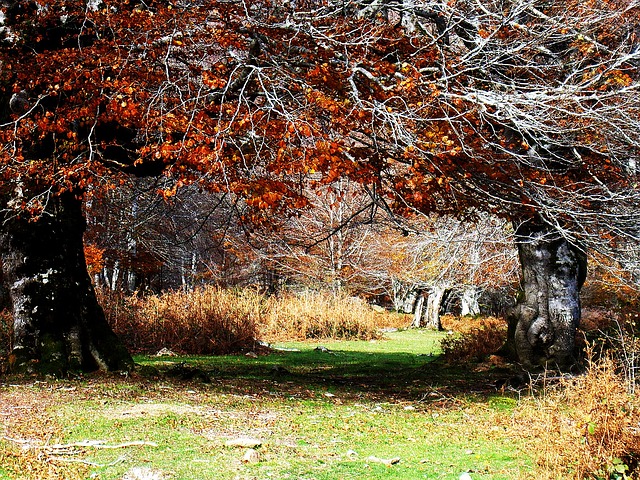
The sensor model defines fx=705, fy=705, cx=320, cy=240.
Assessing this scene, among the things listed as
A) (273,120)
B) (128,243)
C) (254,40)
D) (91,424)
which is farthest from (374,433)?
(128,243)

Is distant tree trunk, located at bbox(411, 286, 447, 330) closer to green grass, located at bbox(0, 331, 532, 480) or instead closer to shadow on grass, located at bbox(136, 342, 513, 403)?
shadow on grass, located at bbox(136, 342, 513, 403)

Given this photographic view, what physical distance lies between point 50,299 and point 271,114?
402cm

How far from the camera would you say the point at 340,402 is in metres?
8.80

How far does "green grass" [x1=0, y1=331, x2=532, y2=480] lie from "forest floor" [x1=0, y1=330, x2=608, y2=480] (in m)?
0.01

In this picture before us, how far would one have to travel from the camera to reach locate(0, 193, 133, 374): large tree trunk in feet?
31.6

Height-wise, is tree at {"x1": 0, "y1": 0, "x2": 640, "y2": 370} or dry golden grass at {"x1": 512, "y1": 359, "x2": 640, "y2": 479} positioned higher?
tree at {"x1": 0, "y1": 0, "x2": 640, "y2": 370}

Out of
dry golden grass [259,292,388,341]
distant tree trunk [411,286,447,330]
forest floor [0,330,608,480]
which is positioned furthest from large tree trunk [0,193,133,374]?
distant tree trunk [411,286,447,330]

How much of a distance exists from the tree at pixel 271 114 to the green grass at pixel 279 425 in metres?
1.93

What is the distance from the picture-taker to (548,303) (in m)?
11.6

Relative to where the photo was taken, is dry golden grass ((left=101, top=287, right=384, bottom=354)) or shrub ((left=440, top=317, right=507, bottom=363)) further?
dry golden grass ((left=101, top=287, right=384, bottom=354))

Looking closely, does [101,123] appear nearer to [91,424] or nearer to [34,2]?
[34,2]

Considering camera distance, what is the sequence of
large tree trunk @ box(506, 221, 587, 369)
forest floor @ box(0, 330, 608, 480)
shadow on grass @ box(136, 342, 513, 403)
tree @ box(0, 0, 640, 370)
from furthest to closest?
1. large tree trunk @ box(506, 221, 587, 369)
2. shadow on grass @ box(136, 342, 513, 403)
3. tree @ box(0, 0, 640, 370)
4. forest floor @ box(0, 330, 608, 480)

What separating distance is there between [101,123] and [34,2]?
1855 mm

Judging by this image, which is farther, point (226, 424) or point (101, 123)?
point (101, 123)
